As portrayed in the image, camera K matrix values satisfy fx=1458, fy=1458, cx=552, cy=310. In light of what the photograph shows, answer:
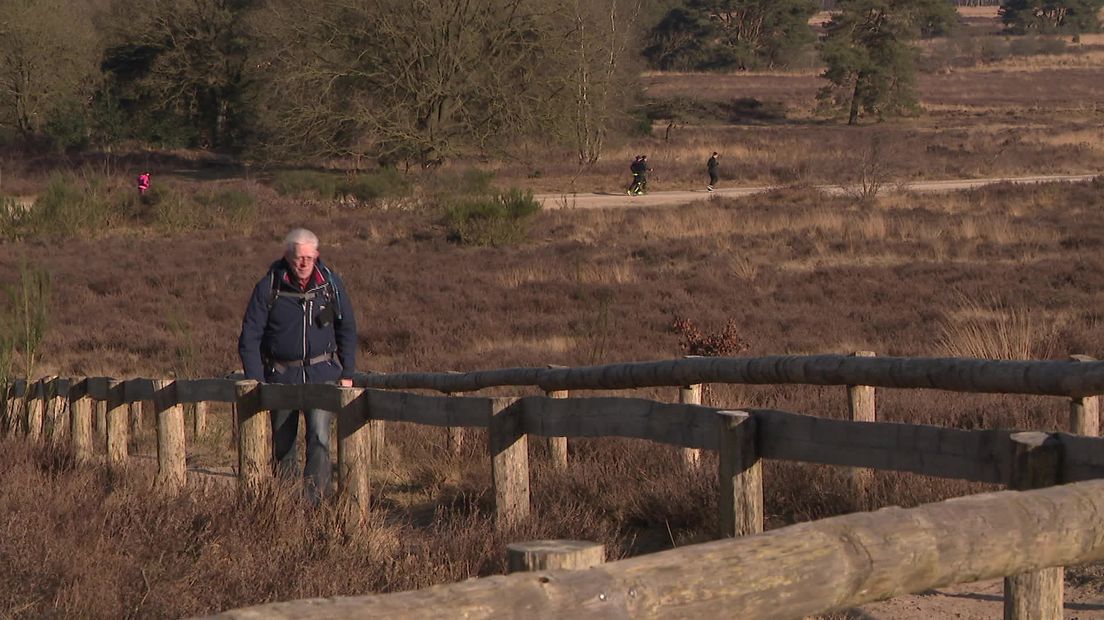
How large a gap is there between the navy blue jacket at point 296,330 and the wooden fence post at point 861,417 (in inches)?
108

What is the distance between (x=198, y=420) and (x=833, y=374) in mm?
6646

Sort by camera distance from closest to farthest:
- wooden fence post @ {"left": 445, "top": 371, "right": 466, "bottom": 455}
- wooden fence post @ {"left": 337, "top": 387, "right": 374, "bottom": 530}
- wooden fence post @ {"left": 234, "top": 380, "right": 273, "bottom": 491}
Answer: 1. wooden fence post @ {"left": 337, "top": 387, "right": 374, "bottom": 530}
2. wooden fence post @ {"left": 234, "top": 380, "right": 273, "bottom": 491}
3. wooden fence post @ {"left": 445, "top": 371, "right": 466, "bottom": 455}

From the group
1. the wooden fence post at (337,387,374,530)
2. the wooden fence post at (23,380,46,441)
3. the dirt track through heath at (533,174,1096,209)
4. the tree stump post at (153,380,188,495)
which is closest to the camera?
the wooden fence post at (337,387,374,530)

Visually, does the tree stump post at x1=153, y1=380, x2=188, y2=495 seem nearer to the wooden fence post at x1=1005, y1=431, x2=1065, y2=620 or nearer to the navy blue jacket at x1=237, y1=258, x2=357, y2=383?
the navy blue jacket at x1=237, y1=258, x2=357, y2=383

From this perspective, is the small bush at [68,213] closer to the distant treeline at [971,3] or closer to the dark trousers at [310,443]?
the dark trousers at [310,443]

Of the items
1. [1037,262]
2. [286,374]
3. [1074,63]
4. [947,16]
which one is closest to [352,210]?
[1037,262]

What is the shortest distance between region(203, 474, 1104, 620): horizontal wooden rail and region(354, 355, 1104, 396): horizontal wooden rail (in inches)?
102

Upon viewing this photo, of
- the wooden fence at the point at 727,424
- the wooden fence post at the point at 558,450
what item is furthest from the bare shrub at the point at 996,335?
the wooden fence at the point at 727,424

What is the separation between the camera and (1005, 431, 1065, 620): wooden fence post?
3570mm

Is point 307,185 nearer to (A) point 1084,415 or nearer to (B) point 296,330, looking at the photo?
(B) point 296,330

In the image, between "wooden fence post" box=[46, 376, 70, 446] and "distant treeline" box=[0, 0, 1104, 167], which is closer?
"wooden fence post" box=[46, 376, 70, 446]

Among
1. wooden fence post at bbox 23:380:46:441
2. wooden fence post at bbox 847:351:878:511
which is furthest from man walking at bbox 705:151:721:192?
wooden fence post at bbox 847:351:878:511

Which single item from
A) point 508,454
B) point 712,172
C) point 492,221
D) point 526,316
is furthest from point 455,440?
point 712,172

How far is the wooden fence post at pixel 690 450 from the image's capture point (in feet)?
25.0
